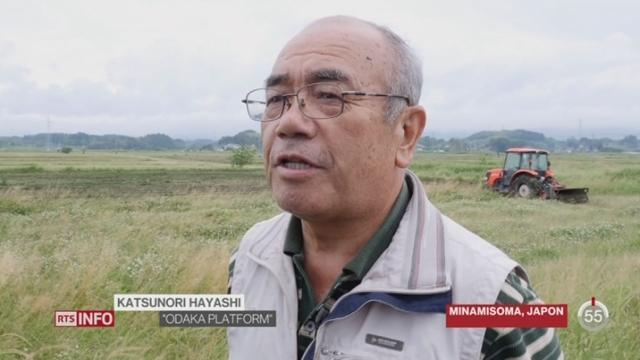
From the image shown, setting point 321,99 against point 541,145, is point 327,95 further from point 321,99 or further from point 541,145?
point 541,145

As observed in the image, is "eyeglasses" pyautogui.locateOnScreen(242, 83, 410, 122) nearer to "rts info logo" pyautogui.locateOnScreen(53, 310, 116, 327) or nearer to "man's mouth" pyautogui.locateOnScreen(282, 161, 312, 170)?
"man's mouth" pyautogui.locateOnScreen(282, 161, 312, 170)

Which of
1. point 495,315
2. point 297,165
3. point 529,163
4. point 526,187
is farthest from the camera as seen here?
point 529,163

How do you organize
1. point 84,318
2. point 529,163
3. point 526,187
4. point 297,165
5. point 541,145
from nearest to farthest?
point 297,165 < point 84,318 < point 526,187 < point 529,163 < point 541,145

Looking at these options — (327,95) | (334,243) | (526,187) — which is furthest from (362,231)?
(526,187)

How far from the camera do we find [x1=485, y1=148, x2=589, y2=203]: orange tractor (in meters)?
20.9

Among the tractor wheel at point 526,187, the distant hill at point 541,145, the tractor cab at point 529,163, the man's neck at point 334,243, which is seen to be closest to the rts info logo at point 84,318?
the man's neck at point 334,243

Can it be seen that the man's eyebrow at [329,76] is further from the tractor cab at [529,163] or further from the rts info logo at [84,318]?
the tractor cab at [529,163]

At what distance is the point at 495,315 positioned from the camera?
1507 mm

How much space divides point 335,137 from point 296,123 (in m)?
0.12

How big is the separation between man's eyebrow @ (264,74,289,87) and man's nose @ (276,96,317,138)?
0.24 ft

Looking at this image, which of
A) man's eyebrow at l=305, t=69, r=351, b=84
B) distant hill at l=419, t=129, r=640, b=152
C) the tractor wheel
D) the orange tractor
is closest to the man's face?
Answer: man's eyebrow at l=305, t=69, r=351, b=84

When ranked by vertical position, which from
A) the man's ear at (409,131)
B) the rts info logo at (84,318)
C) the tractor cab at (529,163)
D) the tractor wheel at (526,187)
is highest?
the man's ear at (409,131)

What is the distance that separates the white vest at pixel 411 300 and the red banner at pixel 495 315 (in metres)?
0.02

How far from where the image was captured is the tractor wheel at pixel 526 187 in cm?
2128
